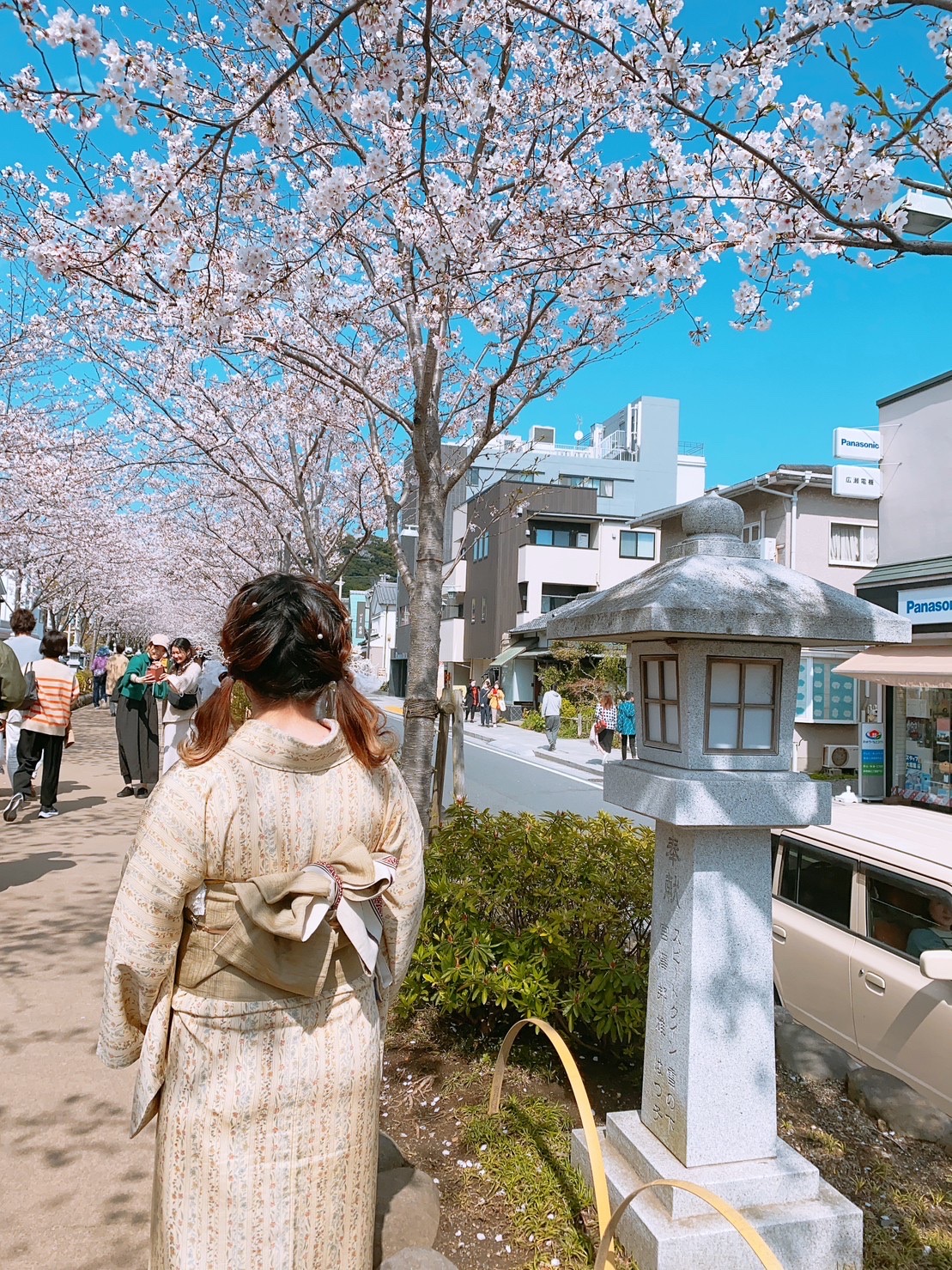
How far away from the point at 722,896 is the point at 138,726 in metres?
9.35

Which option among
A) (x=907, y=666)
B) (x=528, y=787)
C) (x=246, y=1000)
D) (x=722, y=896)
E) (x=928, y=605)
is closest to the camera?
(x=246, y=1000)

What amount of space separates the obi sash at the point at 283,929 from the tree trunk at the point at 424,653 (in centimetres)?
328

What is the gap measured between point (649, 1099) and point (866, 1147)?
122 cm

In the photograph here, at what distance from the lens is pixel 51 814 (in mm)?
9023

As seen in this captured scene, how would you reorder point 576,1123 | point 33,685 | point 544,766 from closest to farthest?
point 576,1123
point 33,685
point 544,766

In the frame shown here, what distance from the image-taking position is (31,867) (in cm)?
694

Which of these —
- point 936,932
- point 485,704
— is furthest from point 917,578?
→ point 485,704

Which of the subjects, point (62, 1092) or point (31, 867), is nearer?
point (62, 1092)

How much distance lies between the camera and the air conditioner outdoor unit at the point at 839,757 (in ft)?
60.3

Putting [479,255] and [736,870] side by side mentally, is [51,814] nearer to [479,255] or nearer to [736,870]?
[479,255]

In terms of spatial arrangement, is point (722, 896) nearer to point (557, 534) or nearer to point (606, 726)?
point (606, 726)

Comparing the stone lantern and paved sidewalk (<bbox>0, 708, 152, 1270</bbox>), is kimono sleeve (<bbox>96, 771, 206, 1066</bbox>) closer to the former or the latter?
the stone lantern

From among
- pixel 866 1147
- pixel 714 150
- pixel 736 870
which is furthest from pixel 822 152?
pixel 866 1147

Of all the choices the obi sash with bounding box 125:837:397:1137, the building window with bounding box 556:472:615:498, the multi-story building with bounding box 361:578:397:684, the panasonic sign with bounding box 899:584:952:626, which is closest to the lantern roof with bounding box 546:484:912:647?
the obi sash with bounding box 125:837:397:1137
